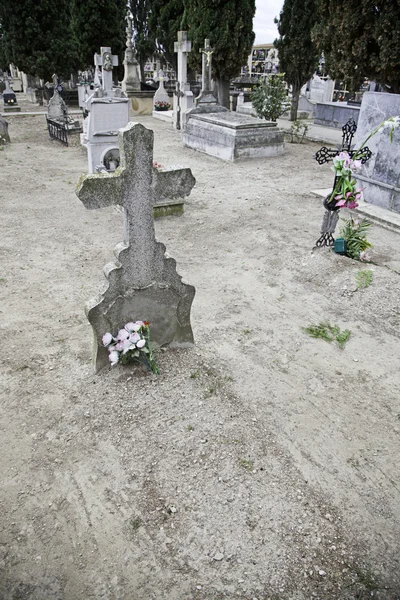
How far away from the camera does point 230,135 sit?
1188 centimetres

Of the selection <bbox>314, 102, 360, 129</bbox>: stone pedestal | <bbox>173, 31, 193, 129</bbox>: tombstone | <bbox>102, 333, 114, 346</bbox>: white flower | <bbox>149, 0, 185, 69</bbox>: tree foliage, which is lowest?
<bbox>102, 333, 114, 346</bbox>: white flower

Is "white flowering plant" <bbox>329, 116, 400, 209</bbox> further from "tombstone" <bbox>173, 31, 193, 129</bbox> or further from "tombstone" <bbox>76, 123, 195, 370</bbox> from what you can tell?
"tombstone" <bbox>173, 31, 193, 129</bbox>

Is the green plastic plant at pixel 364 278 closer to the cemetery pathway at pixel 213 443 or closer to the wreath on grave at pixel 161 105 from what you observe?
the cemetery pathway at pixel 213 443

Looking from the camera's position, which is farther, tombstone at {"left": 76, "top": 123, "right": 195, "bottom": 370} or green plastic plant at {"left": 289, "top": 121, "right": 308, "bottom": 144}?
green plastic plant at {"left": 289, "top": 121, "right": 308, "bottom": 144}

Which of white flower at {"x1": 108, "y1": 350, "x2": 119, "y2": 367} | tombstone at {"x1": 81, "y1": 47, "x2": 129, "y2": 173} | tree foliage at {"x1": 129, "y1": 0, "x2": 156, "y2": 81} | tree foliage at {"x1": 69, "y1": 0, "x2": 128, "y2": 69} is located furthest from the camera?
tree foliage at {"x1": 129, "y1": 0, "x2": 156, "y2": 81}

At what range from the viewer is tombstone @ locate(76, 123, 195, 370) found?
3.32 metres

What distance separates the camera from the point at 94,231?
7.23m

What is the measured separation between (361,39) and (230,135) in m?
3.77

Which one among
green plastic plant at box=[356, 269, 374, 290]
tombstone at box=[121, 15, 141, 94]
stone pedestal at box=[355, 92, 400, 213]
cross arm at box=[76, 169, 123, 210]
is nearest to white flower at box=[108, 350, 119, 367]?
cross arm at box=[76, 169, 123, 210]

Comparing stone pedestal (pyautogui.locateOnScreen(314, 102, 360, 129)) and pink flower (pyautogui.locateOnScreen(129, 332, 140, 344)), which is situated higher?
stone pedestal (pyautogui.locateOnScreen(314, 102, 360, 129))

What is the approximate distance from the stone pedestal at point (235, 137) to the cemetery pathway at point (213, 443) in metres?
6.77

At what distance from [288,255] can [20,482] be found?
4736mm

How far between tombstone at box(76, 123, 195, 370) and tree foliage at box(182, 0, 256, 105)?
15744mm

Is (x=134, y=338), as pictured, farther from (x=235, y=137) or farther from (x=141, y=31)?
(x=141, y=31)
